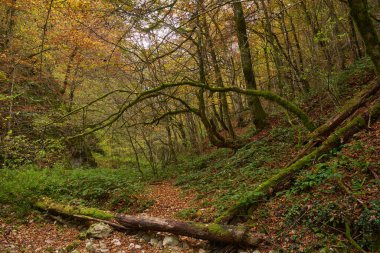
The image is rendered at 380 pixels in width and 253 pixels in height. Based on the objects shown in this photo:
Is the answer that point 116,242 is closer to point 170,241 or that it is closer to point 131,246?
point 131,246

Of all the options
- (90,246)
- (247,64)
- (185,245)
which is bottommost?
(185,245)

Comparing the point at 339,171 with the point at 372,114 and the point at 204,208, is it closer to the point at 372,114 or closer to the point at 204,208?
Result: the point at 372,114

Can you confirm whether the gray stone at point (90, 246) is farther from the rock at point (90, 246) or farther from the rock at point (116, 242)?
the rock at point (116, 242)

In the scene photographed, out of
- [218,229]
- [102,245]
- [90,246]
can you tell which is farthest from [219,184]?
[90,246]

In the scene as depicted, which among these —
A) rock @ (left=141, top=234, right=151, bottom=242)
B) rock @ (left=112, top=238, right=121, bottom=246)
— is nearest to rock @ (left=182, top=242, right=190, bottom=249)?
rock @ (left=141, top=234, right=151, bottom=242)

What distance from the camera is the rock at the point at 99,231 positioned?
19.0 feet

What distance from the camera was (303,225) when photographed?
14.1 ft

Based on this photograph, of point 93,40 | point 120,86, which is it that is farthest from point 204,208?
point 93,40

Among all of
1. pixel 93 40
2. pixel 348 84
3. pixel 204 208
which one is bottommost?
pixel 204 208

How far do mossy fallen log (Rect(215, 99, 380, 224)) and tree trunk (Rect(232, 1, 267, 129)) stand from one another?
18.0 feet

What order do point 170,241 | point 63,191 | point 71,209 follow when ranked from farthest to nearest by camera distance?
point 63,191 → point 71,209 → point 170,241

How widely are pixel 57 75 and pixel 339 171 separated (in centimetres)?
1537

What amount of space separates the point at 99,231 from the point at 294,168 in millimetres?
4330

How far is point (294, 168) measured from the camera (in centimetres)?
581
